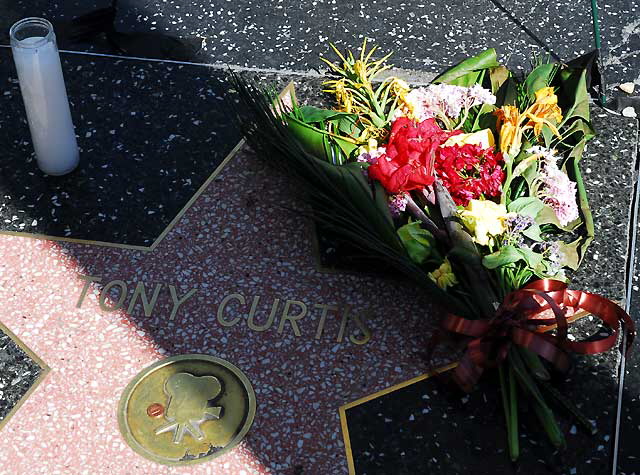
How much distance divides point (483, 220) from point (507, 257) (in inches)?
4.7

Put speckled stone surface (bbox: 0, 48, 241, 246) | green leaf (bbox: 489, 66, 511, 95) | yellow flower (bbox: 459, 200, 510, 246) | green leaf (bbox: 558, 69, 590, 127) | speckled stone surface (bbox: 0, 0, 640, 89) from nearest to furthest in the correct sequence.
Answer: yellow flower (bbox: 459, 200, 510, 246) → speckled stone surface (bbox: 0, 48, 241, 246) → green leaf (bbox: 558, 69, 590, 127) → green leaf (bbox: 489, 66, 511, 95) → speckled stone surface (bbox: 0, 0, 640, 89)

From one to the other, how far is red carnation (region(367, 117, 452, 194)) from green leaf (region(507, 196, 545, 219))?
23 centimetres

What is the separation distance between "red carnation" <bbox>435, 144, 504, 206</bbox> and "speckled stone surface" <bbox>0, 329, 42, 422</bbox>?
113cm

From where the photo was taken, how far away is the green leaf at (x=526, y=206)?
235 centimetres

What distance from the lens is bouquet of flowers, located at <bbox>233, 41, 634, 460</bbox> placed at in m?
2.12

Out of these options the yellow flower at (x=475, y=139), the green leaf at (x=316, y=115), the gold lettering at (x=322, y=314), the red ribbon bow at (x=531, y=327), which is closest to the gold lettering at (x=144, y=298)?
the gold lettering at (x=322, y=314)

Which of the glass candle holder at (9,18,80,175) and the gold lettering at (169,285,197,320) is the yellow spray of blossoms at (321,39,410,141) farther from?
the glass candle holder at (9,18,80,175)

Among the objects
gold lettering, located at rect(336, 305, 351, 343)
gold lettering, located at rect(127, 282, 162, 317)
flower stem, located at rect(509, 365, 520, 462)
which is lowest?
gold lettering, located at rect(127, 282, 162, 317)

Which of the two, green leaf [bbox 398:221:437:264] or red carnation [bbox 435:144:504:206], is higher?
red carnation [bbox 435:144:504:206]

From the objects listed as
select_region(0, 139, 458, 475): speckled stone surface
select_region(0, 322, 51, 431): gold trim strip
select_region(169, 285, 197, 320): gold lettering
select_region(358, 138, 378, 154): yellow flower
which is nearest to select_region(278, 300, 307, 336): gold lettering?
select_region(0, 139, 458, 475): speckled stone surface

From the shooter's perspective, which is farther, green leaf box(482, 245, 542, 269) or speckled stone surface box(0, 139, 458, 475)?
green leaf box(482, 245, 542, 269)

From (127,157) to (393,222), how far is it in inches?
35.1

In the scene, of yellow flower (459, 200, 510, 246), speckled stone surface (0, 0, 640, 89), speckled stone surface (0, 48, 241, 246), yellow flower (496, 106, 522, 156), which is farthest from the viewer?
speckled stone surface (0, 0, 640, 89)

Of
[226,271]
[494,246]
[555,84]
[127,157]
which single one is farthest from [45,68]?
[555,84]
